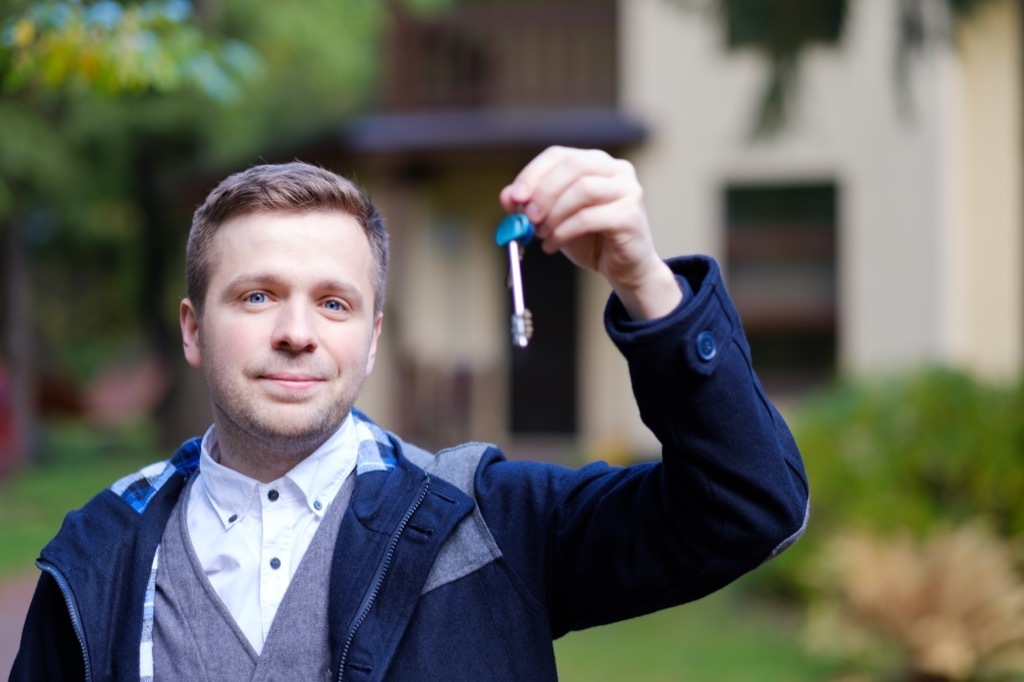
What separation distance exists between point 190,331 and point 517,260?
0.63 metres

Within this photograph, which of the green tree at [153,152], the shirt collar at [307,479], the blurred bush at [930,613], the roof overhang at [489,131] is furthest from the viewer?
the green tree at [153,152]

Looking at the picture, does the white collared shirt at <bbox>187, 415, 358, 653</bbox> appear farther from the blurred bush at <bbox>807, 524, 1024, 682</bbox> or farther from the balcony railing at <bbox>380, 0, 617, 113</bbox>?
the balcony railing at <bbox>380, 0, 617, 113</bbox>

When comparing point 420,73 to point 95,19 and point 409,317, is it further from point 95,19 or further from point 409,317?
point 95,19

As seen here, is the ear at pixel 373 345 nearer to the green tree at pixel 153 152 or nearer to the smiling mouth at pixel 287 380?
the smiling mouth at pixel 287 380

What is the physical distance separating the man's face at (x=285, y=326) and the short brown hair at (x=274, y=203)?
18 millimetres

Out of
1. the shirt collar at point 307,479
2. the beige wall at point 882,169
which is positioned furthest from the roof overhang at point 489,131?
the shirt collar at point 307,479

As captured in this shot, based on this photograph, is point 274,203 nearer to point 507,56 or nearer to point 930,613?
point 930,613

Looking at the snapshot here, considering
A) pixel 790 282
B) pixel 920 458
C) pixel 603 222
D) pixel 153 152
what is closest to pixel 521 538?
pixel 603 222

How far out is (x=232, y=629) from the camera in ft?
6.13

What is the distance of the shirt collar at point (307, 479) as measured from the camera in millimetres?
1967

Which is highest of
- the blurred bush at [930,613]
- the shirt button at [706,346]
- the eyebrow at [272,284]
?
the eyebrow at [272,284]

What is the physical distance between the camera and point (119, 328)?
23.7 meters

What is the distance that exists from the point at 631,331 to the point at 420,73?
12341 mm

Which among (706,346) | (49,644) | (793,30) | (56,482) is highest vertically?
(793,30)
